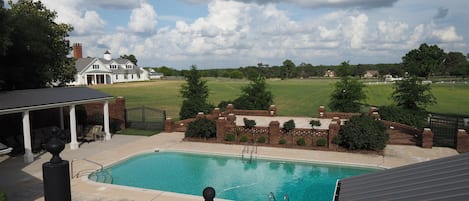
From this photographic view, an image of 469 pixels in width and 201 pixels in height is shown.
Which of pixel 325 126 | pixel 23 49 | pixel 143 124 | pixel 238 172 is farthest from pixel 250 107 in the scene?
pixel 23 49

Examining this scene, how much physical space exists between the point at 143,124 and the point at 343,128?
13694 millimetres

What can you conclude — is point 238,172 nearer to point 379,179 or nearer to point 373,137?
point 373,137

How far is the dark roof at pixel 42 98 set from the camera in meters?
14.9

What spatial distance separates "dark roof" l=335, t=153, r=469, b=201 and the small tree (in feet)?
78.5

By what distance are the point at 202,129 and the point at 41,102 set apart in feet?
27.6

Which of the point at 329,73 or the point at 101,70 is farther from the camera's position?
the point at 329,73

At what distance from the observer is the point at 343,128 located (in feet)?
58.7

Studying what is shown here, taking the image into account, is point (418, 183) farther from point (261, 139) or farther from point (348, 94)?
point (348, 94)

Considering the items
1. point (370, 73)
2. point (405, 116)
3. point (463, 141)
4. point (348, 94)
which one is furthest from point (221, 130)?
point (370, 73)

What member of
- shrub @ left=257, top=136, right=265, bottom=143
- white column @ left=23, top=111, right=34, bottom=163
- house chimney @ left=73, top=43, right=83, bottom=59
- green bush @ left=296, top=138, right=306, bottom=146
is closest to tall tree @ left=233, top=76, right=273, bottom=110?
shrub @ left=257, top=136, right=265, bottom=143

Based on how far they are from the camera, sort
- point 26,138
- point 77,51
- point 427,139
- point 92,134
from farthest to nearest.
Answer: point 77,51 < point 92,134 < point 427,139 < point 26,138

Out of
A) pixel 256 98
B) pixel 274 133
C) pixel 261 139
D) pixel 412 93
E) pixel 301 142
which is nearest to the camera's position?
pixel 301 142

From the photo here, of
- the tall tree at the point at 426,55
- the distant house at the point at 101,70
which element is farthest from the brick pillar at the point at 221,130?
the tall tree at the point at 426,55

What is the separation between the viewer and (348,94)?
28.5 meters
